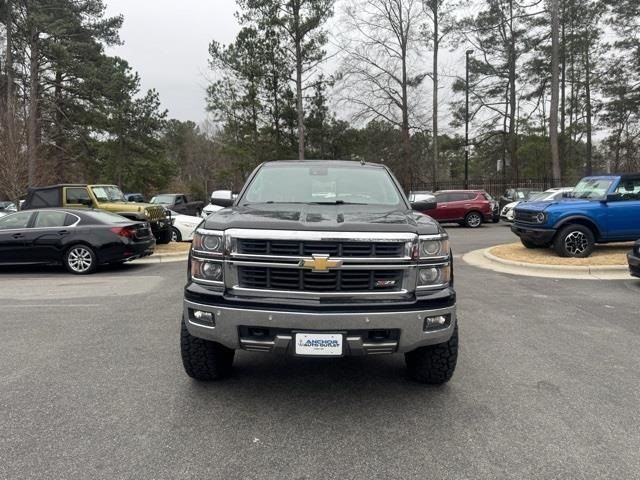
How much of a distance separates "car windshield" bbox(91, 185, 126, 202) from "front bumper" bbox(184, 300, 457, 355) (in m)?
11.9

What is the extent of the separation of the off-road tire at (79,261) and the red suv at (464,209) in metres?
14.8

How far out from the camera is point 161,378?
13.8 feet

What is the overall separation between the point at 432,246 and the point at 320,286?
0.85 m

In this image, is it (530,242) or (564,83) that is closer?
(530,242)

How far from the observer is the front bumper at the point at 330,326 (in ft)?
10.6

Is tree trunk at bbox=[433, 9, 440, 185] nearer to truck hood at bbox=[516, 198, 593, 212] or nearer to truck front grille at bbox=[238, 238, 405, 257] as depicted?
truck hood at bbox=[516, 198, 593, 212]

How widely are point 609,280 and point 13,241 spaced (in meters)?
11.8

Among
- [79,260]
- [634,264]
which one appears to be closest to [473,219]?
[634,264]

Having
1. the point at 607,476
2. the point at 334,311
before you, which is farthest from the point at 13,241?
the point at 607,476

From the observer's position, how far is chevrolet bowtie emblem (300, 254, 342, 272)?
3.30 metres

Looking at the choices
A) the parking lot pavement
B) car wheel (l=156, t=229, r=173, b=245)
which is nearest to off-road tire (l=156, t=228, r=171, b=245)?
car wheel (l=156, t=229, r=173, b=245)

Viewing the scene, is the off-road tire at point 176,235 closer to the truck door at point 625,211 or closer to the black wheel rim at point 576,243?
the black wheel rim at point 576,243

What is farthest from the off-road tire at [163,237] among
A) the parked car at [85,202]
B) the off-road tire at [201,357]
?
the off-road tire at [201,357]

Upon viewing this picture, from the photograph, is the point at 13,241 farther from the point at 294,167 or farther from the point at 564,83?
the point at 564,83
